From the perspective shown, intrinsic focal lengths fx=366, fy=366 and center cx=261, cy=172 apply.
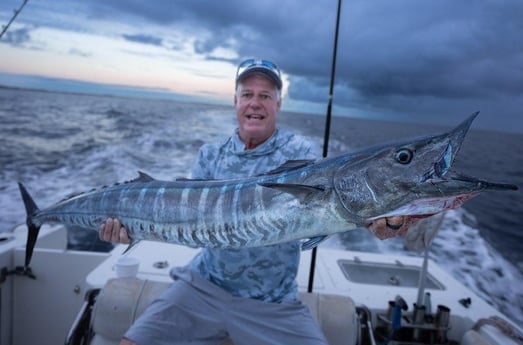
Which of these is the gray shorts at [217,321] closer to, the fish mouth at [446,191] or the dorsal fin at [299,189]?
the dorsal fin at [299,189]

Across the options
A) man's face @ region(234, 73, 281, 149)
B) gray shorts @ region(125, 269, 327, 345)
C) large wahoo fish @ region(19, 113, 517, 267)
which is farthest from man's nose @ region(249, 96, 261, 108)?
gray shorts @ region(125, 269, 327, 345)

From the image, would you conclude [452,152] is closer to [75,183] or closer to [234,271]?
[234,271]

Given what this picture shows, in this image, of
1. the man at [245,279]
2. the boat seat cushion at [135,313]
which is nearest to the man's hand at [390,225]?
the man at [245,279]

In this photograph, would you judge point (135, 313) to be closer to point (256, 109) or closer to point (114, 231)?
point (114, 231)

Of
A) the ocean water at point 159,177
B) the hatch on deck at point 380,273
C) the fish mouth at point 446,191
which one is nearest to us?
the fish mouth at point 446,191

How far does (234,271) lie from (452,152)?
1.84 metres

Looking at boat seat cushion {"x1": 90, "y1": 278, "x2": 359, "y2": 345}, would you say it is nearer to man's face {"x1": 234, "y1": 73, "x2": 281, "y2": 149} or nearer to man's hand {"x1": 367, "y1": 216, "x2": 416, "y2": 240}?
man's hand {"x1": 367, "y1": 216, "x2": 416, "y2": 240}

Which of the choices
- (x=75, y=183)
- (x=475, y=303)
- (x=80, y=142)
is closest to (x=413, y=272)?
(x=475, y=303)

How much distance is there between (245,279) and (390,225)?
137 cm

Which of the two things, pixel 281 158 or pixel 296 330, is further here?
pixel 281 158

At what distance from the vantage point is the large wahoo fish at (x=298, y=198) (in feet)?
5.33

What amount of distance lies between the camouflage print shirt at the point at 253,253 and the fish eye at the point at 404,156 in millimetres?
1292

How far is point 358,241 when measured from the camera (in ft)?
30.5

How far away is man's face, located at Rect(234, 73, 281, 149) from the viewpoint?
3076 millimetres
